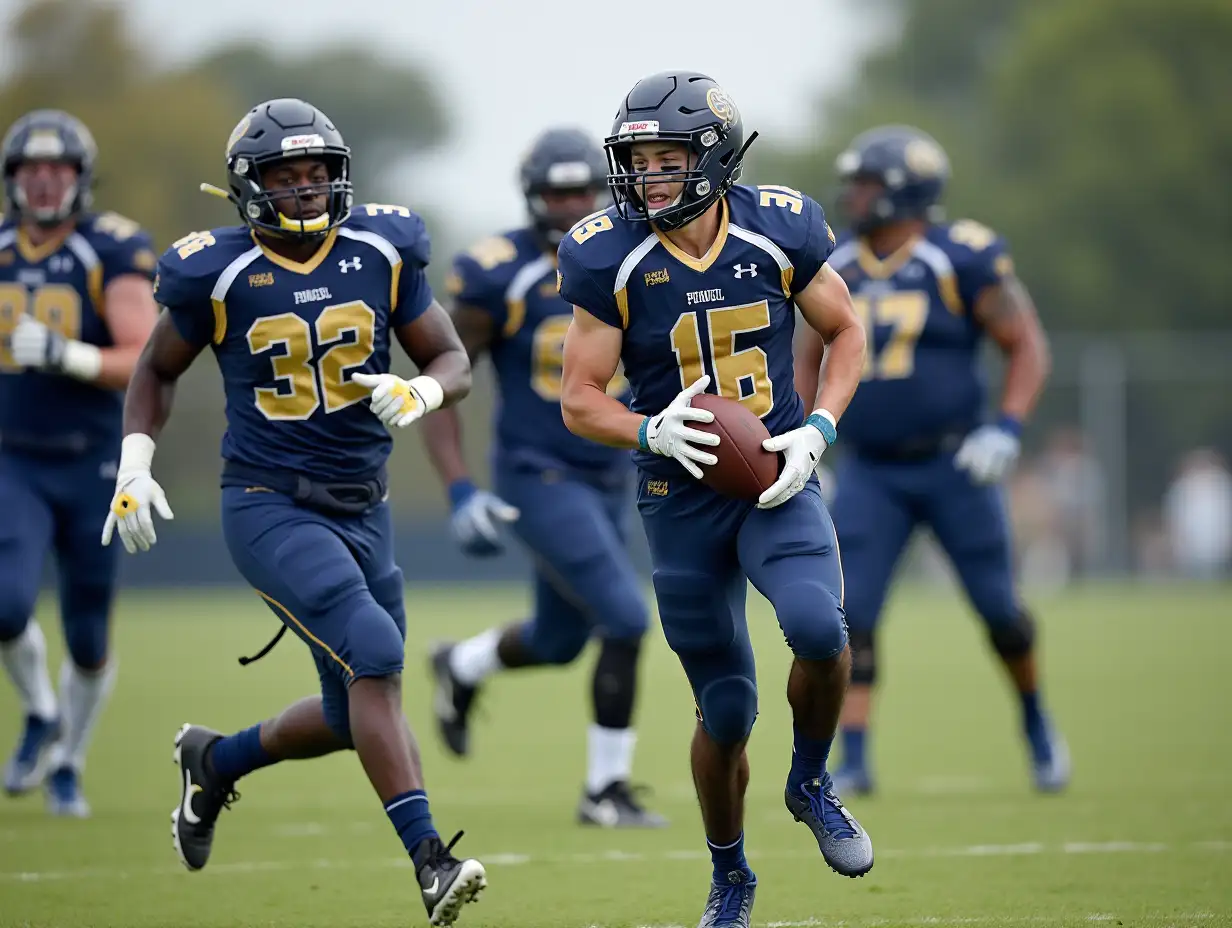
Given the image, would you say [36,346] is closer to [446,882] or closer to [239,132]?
[239,132]

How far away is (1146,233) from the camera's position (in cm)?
3123

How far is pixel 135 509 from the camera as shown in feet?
16.4

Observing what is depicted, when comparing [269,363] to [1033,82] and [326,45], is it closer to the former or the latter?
[1033,82]

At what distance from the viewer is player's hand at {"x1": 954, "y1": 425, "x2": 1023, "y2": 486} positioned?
24.1 ft

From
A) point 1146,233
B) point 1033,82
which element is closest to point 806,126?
point 1033,82

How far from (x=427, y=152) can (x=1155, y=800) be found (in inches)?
1271

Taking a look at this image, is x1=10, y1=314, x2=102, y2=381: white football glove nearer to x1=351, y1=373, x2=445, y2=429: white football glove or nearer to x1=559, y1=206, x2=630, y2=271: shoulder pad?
x1=351, y1=373, x2=445, y2=429: white football glove

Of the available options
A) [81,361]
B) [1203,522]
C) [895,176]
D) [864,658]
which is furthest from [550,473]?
[1203,522]

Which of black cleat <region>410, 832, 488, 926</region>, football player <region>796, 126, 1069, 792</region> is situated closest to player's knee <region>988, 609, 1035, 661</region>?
football player <region>796, 126, 1069, 792</region>

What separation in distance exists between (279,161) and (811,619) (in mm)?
1946

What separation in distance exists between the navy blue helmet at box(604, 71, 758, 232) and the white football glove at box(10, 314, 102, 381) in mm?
2781

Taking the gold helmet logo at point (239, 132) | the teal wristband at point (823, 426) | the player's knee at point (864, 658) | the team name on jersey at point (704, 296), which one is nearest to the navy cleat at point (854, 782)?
the player's knee at point (864, 658)

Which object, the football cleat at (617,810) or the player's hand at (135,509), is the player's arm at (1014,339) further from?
the player's hand at (135,509)

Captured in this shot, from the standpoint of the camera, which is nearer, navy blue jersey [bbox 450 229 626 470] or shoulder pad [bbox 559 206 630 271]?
shoulder pad [bbox 559 206 630 271]
